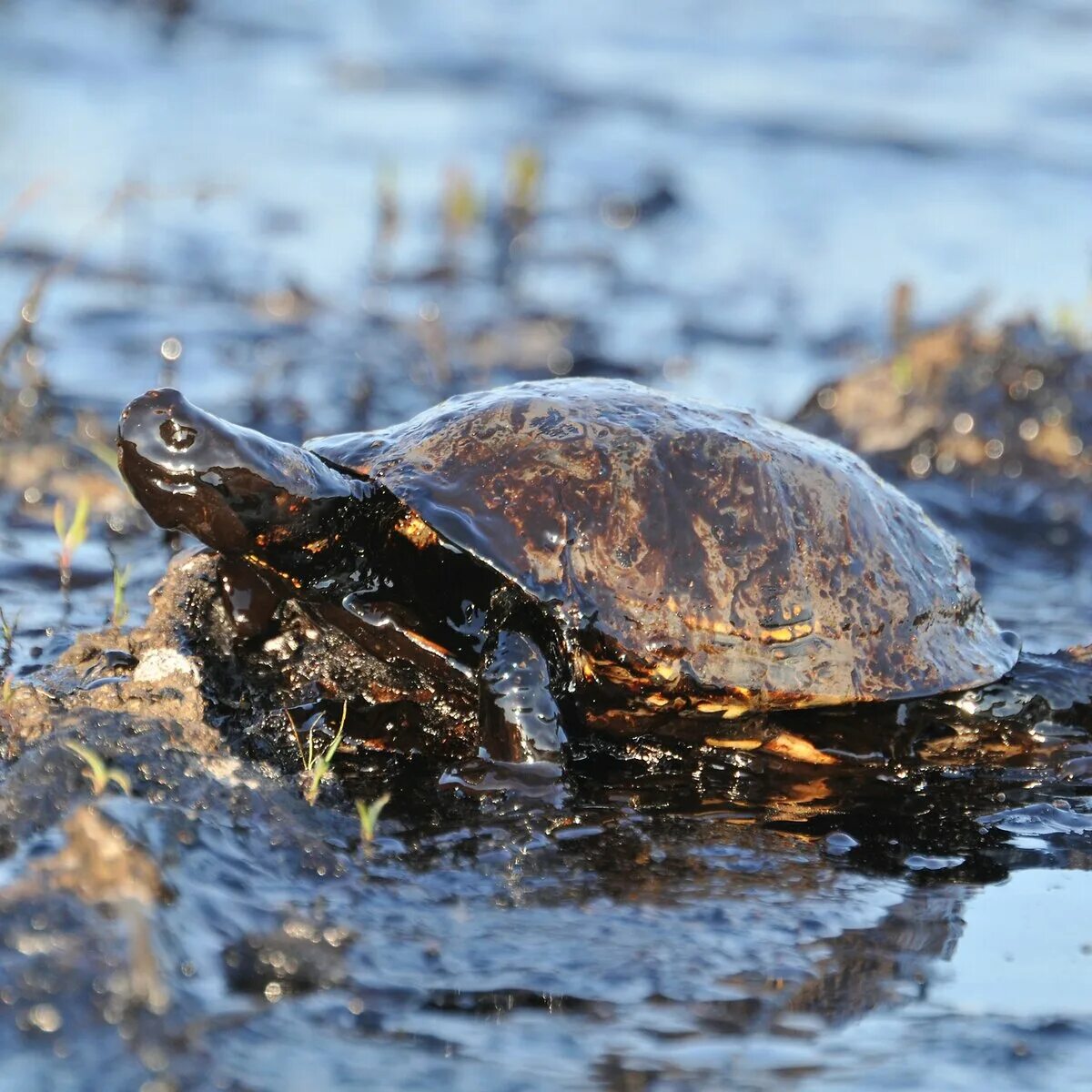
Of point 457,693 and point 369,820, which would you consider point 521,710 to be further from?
point 369,820

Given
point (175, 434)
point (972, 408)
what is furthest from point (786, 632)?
point (972, 408)

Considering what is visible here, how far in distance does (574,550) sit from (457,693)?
0.54 m

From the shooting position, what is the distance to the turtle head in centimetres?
339

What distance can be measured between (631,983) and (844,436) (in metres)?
4.74

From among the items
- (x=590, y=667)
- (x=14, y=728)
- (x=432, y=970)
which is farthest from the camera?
(x=590, y=667)

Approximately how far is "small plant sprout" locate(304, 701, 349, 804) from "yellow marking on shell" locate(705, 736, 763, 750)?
0.99 meters

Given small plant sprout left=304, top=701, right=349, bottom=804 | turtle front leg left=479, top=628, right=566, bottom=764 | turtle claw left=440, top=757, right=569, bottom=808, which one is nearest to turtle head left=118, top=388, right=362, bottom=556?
small plant sprout left=304, top=701, right=349, bottom=804

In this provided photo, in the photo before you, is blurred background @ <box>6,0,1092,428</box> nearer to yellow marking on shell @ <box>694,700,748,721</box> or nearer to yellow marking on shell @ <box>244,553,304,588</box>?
yellow marking on shell @ <box>244,553,304,588</box>

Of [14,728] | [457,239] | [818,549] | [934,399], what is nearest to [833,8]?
[457,239]

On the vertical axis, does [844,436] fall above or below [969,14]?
below

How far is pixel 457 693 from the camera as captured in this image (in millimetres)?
3811

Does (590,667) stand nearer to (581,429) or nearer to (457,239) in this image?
(581,429)

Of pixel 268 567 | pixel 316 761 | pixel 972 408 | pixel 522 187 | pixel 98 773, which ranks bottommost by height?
pixel 316 761

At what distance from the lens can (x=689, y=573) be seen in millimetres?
3660
